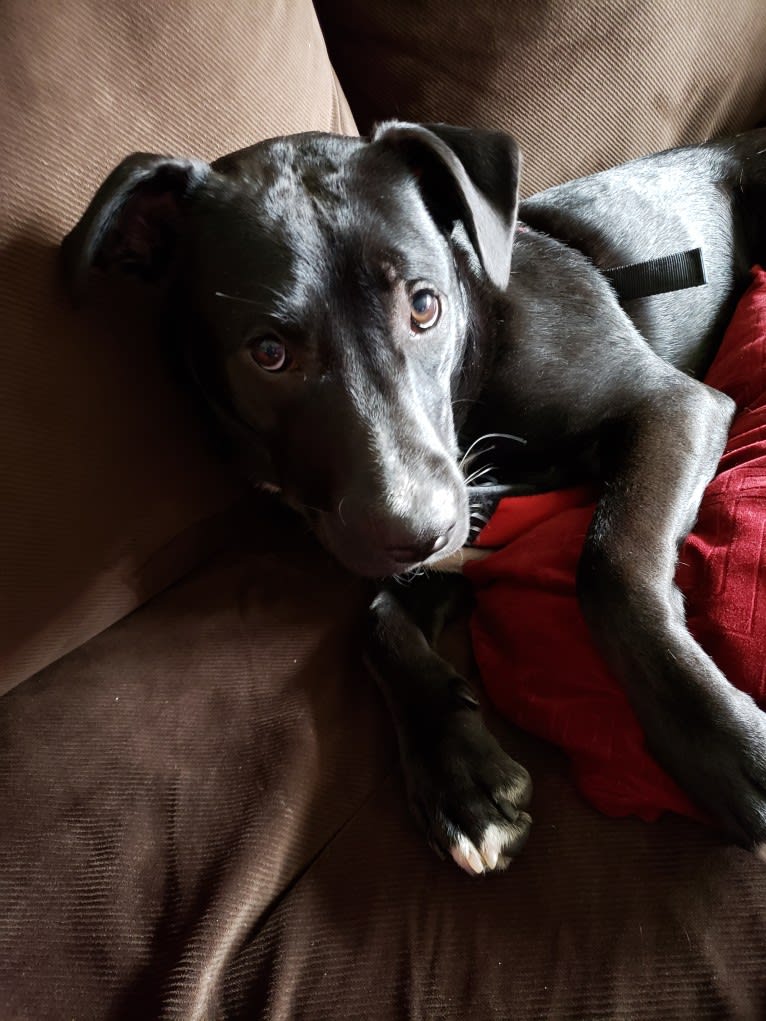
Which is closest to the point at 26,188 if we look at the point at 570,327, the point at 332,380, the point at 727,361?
the point at 332,380

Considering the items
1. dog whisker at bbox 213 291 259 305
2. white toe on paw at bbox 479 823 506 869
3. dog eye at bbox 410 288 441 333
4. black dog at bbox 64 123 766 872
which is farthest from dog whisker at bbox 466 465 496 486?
white toe on paw at bbox 479 823 506 869

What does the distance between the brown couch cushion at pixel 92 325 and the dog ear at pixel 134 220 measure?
0.08m

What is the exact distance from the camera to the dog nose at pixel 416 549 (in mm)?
1170

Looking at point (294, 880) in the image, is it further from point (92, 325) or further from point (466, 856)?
point (92, 325)

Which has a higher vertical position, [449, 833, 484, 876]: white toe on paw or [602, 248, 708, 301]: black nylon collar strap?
[602, 248, 708, 301]: black nylon collar strap

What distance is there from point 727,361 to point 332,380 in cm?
97

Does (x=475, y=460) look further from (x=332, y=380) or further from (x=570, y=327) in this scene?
(x=332, y=380)

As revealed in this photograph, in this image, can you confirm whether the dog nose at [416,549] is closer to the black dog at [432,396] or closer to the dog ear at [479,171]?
the black dog at [432,396]

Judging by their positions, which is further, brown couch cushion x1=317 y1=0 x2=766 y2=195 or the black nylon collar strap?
brown couch cushion x1=317 y1=0 x2=766 y2=195

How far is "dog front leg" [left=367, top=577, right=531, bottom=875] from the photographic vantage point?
104cm

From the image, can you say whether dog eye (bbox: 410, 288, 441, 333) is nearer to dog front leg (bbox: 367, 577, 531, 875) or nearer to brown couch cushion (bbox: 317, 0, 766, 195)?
dog front leg (bbox: 367, 577, 531, 875)

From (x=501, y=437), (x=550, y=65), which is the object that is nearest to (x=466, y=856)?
(x=501, y=437)

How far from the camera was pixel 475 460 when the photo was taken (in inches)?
64.9

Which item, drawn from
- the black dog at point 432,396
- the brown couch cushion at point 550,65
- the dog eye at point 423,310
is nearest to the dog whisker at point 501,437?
the black dog at point 432,396
